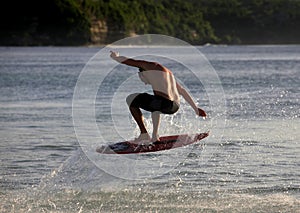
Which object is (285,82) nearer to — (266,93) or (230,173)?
(266,93)

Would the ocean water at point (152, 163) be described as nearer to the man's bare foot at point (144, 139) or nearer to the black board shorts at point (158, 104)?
the man's bare foot at point (144, 139)

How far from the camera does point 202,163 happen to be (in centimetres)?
1753

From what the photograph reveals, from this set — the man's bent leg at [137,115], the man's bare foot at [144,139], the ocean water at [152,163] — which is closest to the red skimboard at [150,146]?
the man's bare foot at [144,139]

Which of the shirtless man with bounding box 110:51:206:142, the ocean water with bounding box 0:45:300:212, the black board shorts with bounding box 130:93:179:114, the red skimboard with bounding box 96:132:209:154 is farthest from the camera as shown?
the red skimboard with bounding box 96:132:209:154

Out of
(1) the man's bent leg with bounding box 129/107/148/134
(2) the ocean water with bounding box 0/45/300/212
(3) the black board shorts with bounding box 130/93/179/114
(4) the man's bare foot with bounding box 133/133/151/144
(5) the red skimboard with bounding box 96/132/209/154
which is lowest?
(2) the ocean water with bounding box 0/45/300/212

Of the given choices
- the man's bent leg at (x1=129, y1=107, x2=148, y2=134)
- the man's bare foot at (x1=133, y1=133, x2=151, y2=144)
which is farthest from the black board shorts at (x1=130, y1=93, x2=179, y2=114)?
the man's bare foot at (x1=133, y1=133, x2=151, y2=144)

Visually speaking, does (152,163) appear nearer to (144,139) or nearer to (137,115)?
(144,139)

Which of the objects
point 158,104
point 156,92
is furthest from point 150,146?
point 156,92

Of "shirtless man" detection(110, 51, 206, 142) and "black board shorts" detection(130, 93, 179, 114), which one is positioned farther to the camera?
"black board shorts" detection(130, 93, 179, 114)

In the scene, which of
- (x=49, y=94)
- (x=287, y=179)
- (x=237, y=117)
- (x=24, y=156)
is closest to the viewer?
(x=287, y=179)

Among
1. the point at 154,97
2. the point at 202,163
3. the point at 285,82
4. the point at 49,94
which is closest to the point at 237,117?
the point at 202,163

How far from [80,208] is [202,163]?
13.9ft

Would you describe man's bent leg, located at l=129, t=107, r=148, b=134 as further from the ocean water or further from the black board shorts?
the ocean water

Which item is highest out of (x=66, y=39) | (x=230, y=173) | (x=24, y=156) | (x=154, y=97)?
(x=154, y=97)
